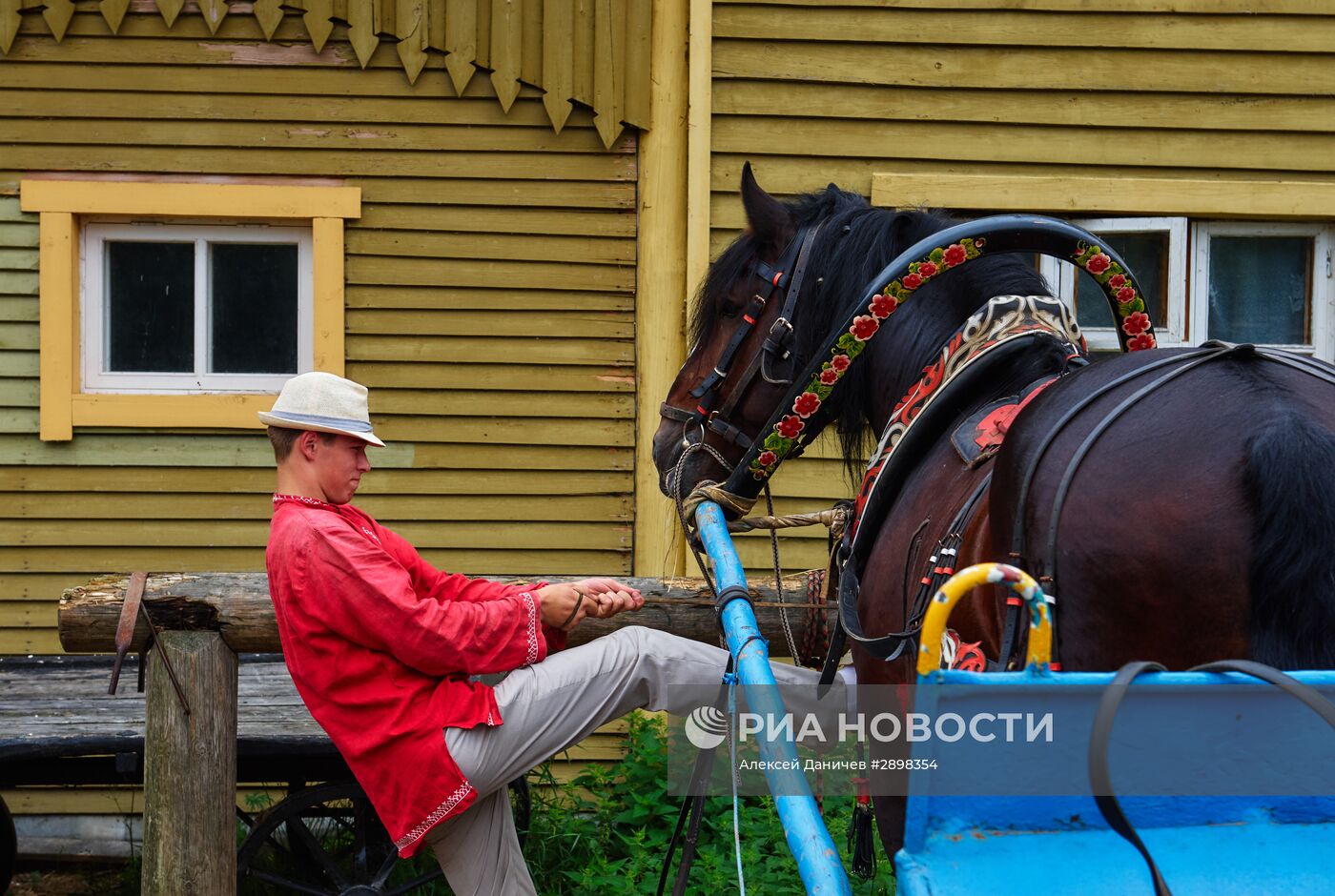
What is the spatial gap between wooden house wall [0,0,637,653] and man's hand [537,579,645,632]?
2.29m

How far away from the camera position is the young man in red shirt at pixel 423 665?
91.3 inches

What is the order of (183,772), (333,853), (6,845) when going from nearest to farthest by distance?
(183,772)
(6,845)
(333,853)

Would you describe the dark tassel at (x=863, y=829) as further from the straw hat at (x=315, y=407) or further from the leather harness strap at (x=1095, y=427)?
the straw hat at (x=315, y=407)

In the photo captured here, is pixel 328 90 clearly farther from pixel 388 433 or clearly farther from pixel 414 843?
pixel 414 843

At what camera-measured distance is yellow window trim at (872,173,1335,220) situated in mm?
4887

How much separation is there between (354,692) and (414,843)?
1.11 ft

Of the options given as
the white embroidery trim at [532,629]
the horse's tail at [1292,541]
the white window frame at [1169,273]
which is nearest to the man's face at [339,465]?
the white embroidery trim at [532,629]

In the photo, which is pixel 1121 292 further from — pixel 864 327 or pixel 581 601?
pixel 581 601

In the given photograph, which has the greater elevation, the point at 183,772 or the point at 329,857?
the point at 183,772

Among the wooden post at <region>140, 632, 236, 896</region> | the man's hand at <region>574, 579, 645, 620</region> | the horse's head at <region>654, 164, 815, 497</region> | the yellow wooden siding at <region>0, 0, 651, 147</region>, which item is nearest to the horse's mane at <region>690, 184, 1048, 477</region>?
the horse's head at <region>654, 164, 815, 497</region>

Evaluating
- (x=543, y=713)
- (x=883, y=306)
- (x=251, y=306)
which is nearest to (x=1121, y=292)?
(x=883, y=306)

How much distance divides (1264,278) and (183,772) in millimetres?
4718

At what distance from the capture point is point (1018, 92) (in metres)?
4.91

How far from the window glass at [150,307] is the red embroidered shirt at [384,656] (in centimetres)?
289
